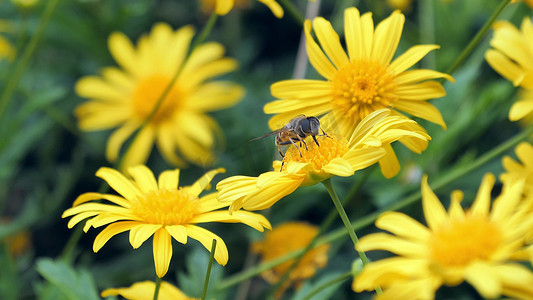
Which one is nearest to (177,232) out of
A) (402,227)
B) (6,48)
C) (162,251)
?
(162,251)

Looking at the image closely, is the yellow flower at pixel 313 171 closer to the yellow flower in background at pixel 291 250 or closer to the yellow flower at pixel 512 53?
the yellow flower at pixel 512 53

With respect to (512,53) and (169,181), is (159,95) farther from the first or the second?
(512,53)

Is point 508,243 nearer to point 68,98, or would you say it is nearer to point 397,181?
point 397,181

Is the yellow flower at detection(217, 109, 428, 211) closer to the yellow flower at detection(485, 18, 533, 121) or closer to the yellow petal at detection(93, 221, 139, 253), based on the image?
the yellow petal at detection(93, 221, 139, 253)

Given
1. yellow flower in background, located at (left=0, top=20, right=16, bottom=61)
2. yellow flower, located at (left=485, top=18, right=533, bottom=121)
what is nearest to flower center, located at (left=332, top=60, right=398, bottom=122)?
yellow flower, located at (left=485, top=18, right=533, bottom=121)

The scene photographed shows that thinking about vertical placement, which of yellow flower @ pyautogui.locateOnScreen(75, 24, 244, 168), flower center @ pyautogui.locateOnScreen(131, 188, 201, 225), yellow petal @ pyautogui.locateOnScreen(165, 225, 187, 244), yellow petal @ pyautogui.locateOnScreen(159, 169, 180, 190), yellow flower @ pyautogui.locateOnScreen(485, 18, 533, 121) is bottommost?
yellow petal @ pyautogui.locateOnScreen(165, 225, 187, 244)

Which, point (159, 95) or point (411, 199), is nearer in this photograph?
point (411, 199)

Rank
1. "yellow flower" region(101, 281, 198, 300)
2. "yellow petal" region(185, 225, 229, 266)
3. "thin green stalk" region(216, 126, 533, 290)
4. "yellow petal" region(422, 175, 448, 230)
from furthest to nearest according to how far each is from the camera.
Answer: "thin green stalk" region(216, 126, 533, 290), "yellow flower" region(101, 281, 198, 300), "yellow petal" region(185, 225, 229, 266), "yellow petal" region(422, 175, 448, 230)
